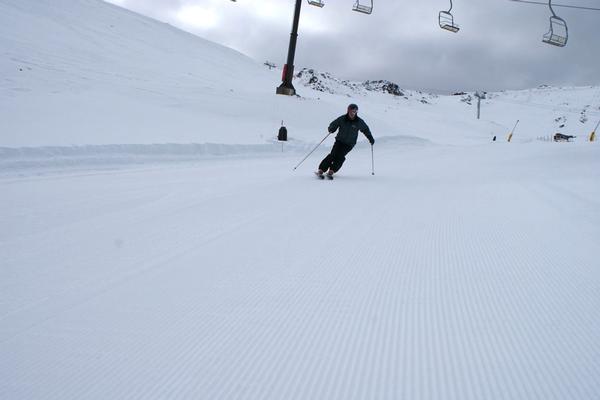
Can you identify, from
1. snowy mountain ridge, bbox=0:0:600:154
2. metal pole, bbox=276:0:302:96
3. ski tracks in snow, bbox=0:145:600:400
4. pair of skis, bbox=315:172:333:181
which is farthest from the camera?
metal pole, bbox=276:0:302:96

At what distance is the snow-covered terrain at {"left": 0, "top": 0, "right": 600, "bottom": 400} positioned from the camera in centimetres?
166

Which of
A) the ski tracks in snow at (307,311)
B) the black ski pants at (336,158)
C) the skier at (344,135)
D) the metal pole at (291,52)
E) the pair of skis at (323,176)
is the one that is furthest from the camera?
the metal pole at (291,52)

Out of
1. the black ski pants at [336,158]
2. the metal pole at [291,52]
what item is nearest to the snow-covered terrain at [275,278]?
the black ski pants at [336,158]

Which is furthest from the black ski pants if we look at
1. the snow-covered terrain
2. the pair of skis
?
the snow-covered terrain

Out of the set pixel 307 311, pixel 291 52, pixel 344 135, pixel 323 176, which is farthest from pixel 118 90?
pixel 307 311

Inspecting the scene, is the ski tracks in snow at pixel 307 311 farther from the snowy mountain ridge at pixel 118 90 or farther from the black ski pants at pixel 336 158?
the snowy mountain ridge at pixel 118 90

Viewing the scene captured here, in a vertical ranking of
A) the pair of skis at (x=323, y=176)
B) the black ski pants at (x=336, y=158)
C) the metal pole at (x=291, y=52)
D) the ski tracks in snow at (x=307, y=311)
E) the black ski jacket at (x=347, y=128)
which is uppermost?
the metal pole at (x=291, y=52)

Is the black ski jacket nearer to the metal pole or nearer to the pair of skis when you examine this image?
the pair of skis

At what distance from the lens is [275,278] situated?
2561mm

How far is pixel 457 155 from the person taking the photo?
1251 cm

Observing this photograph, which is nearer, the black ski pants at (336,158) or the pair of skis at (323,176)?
the pair of skis at (323,176)

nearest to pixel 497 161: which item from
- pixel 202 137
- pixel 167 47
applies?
pixel 202 137

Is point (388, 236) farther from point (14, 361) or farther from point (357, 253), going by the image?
point (14, 361)

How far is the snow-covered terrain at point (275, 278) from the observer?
166cm
